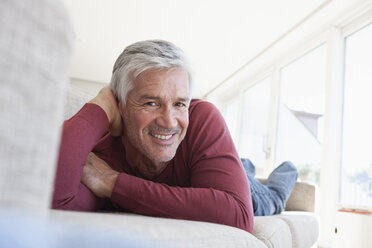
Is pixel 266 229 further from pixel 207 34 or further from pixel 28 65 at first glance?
pixel 207 34

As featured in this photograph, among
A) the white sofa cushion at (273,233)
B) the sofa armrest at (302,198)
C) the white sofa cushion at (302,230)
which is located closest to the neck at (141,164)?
the white sofa cushion at (273,233)

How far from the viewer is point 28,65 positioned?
0.78 ft

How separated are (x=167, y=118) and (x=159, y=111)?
41 mm

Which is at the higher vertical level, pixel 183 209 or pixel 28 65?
pixel 28 65

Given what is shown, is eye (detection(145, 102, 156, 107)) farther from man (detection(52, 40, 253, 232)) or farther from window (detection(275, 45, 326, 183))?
window (detection(275, 45, 326, 183))

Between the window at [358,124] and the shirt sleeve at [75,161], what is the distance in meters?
3.05

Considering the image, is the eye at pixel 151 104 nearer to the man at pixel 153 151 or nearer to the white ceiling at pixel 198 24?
the man at pixel 153 151

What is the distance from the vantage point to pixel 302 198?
204 centimetres

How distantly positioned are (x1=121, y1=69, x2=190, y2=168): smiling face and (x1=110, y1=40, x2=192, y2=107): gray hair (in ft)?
0.06

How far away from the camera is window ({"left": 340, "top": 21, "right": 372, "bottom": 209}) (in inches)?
132

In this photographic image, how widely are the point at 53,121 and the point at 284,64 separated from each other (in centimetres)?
534

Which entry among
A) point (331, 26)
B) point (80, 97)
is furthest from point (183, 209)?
point (331, 26)

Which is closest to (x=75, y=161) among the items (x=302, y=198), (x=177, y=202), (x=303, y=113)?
(x=177, y=202)

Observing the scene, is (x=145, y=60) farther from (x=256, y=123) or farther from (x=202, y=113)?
(x=256, y=123)
